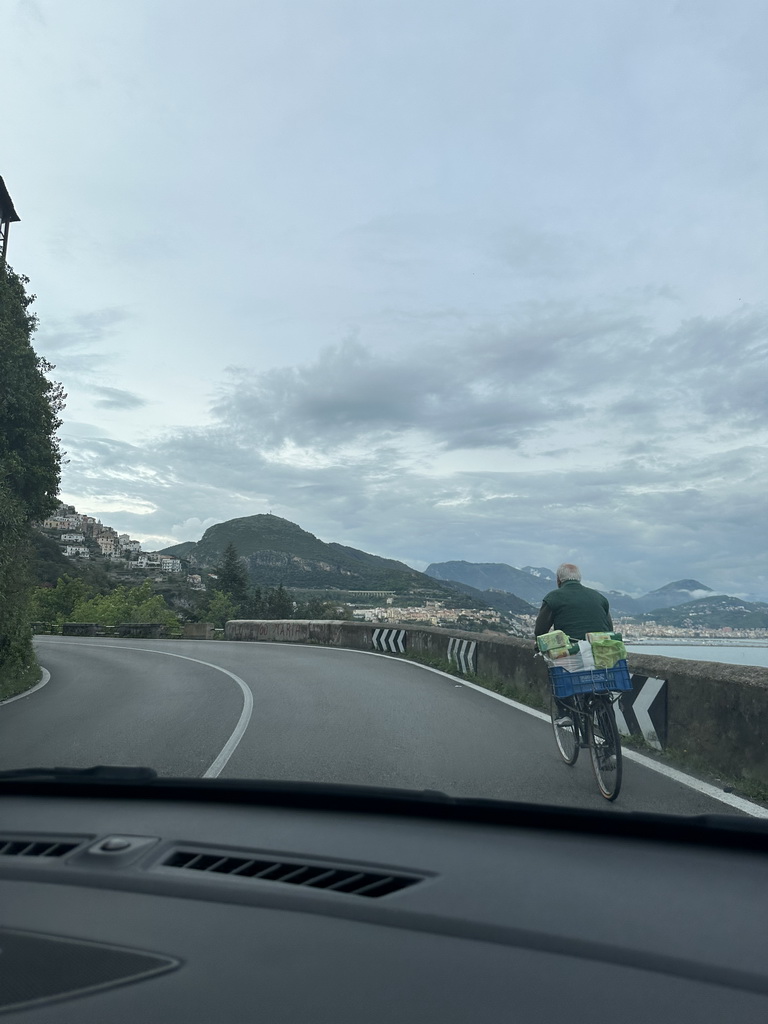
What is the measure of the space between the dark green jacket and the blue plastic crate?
561mm

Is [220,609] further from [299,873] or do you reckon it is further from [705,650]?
[299,873]

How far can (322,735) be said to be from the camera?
8930 millimetres

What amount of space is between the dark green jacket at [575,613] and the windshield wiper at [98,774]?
4652 millimetres

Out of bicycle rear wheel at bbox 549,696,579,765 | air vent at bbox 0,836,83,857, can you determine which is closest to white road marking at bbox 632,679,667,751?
bicycle rear wheel at bbox 549,696,579,765

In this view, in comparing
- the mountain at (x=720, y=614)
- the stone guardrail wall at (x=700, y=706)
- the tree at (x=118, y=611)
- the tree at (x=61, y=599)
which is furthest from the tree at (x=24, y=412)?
the tree at (x=61, y=599)

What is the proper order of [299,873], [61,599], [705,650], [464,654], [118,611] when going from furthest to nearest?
1. [61,599]
2. [118,611]
3. [464,654]
4. [705,650]
5. [299,873]

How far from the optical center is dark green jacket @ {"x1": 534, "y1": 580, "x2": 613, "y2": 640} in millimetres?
7207

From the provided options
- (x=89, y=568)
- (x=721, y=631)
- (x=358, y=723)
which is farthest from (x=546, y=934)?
(x=89, y=568)

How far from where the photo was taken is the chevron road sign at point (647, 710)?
805 centimetres

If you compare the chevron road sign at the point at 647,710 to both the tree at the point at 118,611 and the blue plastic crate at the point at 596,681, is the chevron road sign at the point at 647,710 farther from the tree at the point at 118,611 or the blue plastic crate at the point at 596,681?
the tree at the point at 118,611

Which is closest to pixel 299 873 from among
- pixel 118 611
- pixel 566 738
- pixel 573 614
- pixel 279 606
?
pixel 573 614

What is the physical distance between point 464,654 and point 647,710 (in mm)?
8878

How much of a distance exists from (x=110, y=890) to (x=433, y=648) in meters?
18.7

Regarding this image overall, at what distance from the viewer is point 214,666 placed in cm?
2009
